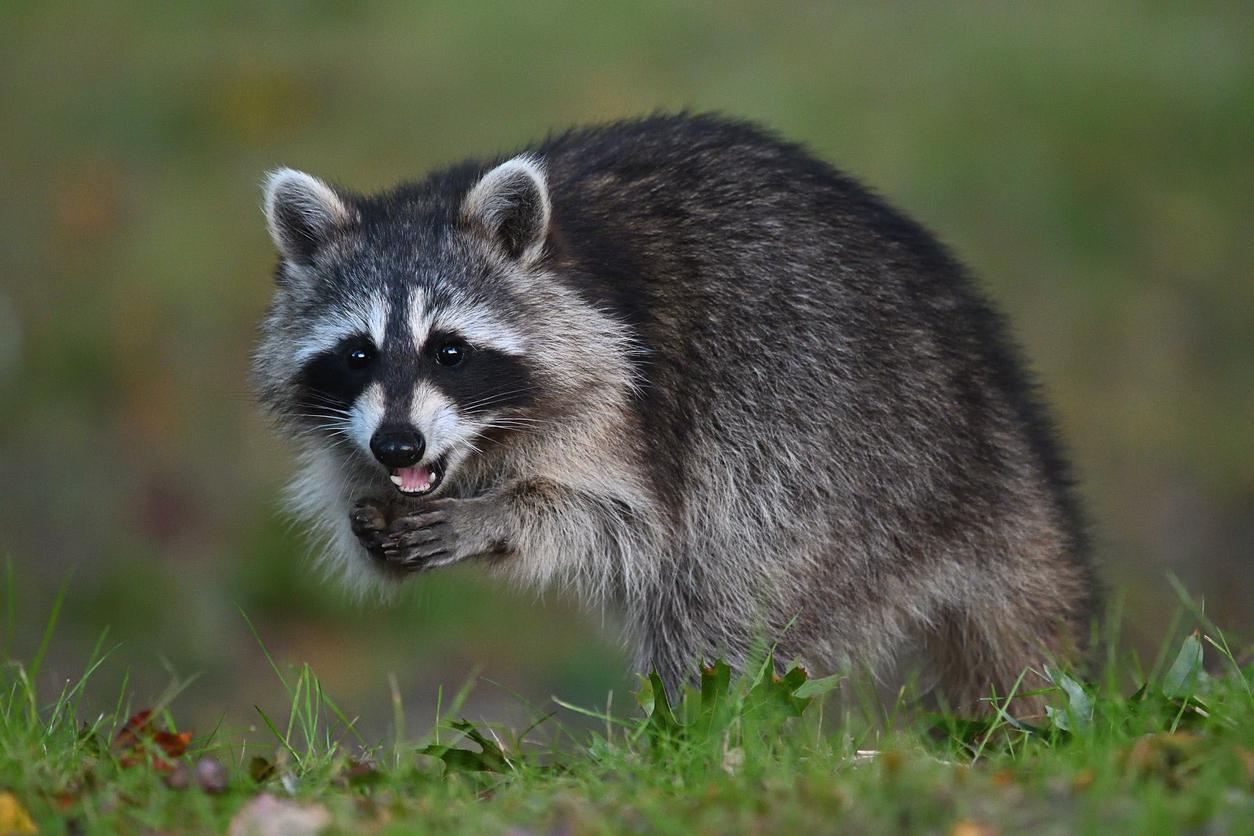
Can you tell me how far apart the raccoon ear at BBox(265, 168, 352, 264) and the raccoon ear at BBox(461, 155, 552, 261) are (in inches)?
17.5

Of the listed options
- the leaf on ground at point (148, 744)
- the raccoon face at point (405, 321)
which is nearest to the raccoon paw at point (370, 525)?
the raccoon face at point (405, 321)

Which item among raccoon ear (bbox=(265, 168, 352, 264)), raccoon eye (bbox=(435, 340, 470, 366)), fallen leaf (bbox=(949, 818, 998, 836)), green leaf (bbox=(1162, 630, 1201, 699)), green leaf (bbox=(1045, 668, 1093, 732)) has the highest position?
raccoon ear (bbox=(265, 168, 352, 264))

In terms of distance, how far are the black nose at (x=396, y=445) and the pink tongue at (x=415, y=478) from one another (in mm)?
220

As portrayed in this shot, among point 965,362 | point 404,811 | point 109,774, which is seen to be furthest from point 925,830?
point 965,362

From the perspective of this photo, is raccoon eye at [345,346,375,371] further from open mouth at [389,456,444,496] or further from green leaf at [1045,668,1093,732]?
green leaf at [1045,668,1093,732]

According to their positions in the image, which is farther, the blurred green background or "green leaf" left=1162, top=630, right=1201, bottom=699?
the blurred green background

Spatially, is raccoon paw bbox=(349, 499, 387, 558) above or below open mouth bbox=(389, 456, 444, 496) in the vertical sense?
below

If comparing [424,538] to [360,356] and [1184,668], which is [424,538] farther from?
[1184,668]

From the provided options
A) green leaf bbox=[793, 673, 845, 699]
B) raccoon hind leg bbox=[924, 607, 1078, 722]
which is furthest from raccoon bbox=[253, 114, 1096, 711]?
green leaf bbox=[793, 673, 845, 699]

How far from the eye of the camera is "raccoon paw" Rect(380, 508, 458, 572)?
15.9 ft

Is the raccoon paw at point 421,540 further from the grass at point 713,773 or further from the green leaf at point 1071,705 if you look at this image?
the green leaf at point 1071,705

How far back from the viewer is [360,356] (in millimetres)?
4781

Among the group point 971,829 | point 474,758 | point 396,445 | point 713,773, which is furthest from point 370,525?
point 971,829

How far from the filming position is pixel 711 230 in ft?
16.9
